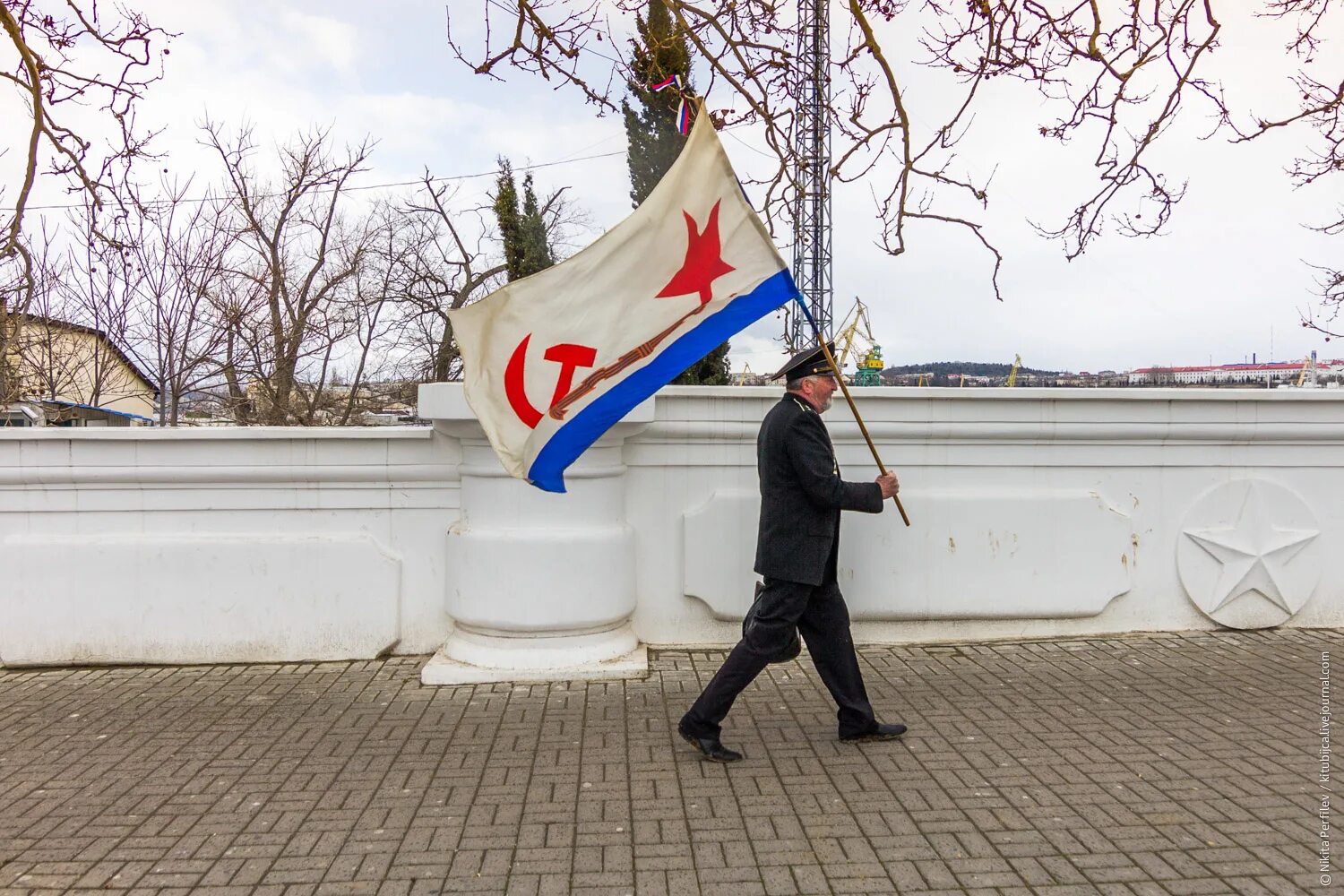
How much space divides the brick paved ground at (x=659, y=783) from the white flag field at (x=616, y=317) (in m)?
1.32

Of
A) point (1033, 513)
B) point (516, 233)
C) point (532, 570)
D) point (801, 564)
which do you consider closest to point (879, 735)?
point (801, 564)

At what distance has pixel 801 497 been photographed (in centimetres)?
421

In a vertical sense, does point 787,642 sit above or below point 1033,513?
below

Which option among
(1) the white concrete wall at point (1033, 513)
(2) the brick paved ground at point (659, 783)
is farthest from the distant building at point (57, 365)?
(1) the white concrete wall at point (1033, 513)

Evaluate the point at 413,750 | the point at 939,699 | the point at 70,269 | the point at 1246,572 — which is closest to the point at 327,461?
the point at 413,750

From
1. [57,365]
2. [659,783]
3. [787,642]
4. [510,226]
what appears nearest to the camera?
[659,783]

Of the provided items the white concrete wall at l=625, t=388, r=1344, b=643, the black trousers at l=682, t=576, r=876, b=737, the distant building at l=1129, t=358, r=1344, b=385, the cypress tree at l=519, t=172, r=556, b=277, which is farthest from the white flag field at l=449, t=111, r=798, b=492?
the cypress tree at l=519, t=172, r=556, b=277

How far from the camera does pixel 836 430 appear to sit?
18.4 ft

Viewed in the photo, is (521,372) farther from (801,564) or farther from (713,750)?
(713,750)

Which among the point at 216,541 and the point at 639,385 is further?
the point at 216,541

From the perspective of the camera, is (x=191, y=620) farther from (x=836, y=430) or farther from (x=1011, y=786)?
(x=1011, y=786)

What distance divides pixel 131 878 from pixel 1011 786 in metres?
3.16

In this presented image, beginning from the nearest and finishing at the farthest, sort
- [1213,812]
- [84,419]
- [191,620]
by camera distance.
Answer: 1. [1213,812]
2. [191,620]
3. [84,419]

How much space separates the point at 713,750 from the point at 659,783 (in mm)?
307
